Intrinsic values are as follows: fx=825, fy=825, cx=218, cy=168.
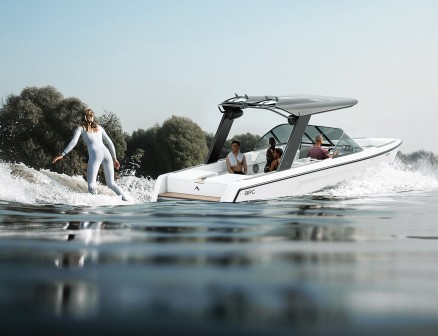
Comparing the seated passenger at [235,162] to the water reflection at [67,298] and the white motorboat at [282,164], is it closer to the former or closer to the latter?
the white motorboat at [282,164]

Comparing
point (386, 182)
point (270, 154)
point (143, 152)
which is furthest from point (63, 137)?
point (270, 154)

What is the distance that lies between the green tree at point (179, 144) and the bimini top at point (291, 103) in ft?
135

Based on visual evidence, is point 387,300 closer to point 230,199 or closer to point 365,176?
point 230,199

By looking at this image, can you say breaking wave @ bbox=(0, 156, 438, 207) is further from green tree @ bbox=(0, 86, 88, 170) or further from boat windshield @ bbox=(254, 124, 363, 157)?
green tree @ bbox=(0, 86, 88, 170)

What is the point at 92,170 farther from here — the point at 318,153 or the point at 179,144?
the point at 179,144

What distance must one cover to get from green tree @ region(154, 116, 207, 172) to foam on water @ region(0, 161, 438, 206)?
3306 centimetres

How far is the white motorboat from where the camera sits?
49.0ft

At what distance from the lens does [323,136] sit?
17703 millimetres

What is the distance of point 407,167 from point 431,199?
4106 millimetres

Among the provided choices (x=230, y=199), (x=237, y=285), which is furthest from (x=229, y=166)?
(x=237, y=285)

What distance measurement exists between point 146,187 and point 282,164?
200 inches

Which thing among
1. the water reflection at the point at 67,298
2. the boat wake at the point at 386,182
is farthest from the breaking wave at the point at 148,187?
the water reflection at the point at 67,298

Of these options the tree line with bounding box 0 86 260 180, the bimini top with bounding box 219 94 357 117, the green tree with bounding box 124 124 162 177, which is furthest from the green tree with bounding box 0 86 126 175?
the bimini top with bounding box 219 94 357 117

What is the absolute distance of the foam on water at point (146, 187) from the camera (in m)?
14.1
